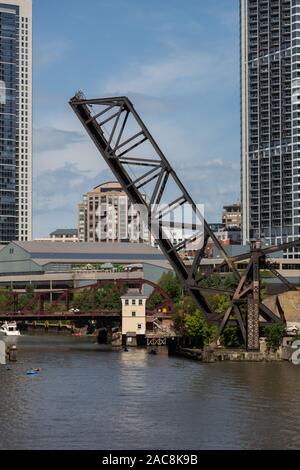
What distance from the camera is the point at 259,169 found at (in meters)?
127

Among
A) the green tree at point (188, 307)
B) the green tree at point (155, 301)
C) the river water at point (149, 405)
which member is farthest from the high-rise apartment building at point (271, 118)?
the river water at point (149, 405)

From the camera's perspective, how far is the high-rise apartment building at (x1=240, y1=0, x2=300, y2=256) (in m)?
122

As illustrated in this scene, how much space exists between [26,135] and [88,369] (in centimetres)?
12480

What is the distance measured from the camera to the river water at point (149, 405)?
28875mm

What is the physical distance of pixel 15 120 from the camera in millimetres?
169500

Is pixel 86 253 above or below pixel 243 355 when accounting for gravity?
above

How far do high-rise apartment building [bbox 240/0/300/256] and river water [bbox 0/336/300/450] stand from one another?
71.8 meters

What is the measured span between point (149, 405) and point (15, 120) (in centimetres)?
13779

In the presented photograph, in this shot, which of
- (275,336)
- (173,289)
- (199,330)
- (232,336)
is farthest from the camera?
(173,289)

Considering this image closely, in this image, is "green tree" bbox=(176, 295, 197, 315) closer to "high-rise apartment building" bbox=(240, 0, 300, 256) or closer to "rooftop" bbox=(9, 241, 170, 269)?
"rooftop" bbox=(9, 241, 170, 269)

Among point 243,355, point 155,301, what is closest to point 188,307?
point 155,301

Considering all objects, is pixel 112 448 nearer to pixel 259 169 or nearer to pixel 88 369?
pixel 88 369

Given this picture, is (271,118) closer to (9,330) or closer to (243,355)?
(9,330)

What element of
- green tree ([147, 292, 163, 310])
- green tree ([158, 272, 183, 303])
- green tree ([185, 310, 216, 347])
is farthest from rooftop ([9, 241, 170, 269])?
green tree ([185, 310, 216, 347])
